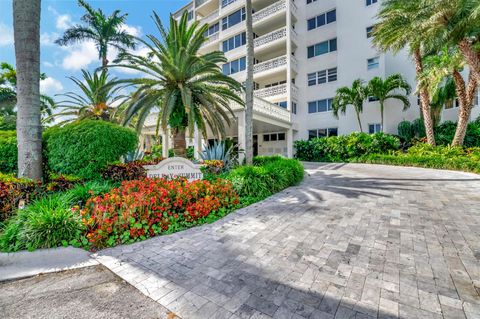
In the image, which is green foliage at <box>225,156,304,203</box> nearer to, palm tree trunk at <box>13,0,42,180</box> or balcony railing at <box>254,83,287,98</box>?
palm tree trunk at <box>13,0,42,180</box>

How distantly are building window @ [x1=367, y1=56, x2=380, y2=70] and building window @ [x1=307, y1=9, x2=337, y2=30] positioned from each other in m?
4.84

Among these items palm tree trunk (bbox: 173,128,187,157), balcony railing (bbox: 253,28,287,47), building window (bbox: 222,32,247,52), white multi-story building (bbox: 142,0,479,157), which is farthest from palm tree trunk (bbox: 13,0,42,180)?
building window (bbox: 222,32,247,52)

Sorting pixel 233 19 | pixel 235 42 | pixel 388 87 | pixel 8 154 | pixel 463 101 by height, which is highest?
pixel 233 19

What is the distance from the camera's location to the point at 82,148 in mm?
6172

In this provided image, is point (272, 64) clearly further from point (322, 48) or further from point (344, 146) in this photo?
point (344, 146)

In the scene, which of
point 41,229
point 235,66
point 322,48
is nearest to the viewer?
point 41,229

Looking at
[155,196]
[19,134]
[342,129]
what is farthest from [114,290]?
[342,129]

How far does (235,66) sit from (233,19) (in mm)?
4351

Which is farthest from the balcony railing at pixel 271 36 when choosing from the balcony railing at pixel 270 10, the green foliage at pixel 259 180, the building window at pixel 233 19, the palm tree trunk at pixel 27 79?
the palm tree trunk at pixel 27 79

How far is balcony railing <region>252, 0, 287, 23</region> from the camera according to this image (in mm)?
17391

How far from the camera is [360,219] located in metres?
4.62

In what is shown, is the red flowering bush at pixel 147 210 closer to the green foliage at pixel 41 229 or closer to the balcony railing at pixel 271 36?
the green foliage at pixel 41 229

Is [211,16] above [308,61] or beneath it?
above

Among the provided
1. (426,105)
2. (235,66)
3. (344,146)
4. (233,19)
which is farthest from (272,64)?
(426,105)
